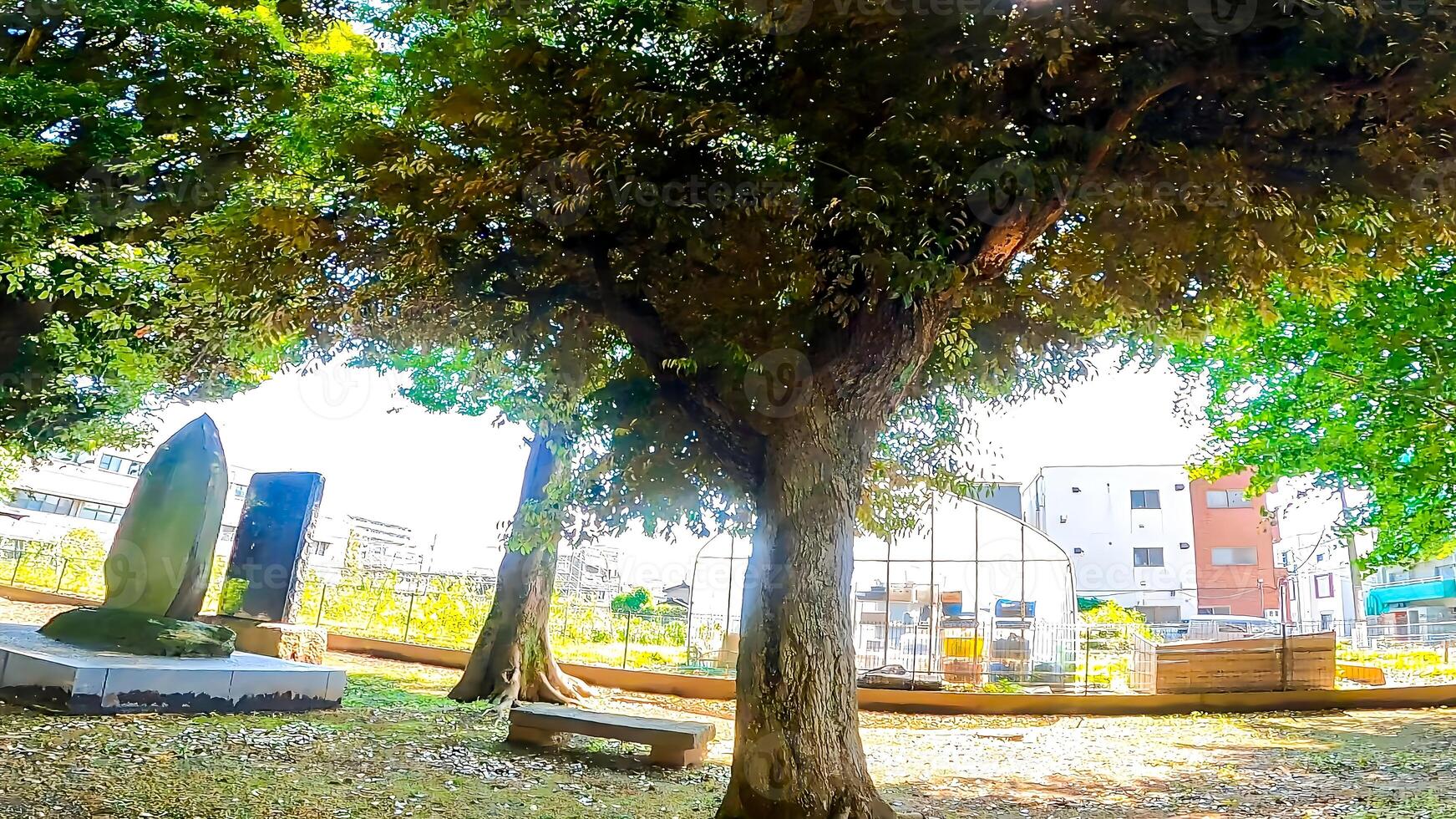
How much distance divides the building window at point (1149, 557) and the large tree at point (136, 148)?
33.4 m

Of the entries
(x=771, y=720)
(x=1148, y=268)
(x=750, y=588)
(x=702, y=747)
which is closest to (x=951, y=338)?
(x=1148, y=268)

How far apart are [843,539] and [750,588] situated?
0.72 meters

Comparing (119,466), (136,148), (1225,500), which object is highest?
(1225,500)

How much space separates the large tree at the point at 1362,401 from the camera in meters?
9.35

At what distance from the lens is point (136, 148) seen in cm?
712

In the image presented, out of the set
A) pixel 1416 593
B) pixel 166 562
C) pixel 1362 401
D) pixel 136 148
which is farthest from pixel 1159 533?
pixel 136 148

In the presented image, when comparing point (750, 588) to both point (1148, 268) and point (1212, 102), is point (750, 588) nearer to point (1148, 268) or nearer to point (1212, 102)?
point (1148, 268)

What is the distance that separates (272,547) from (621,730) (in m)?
6.85

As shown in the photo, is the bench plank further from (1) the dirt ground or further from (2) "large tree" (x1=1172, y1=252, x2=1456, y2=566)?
(2) "large tree" (x1=1172, y1=252, x2=1456, y2=566)

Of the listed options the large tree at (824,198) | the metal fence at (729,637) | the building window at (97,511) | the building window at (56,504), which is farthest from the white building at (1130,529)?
the building window at (56,504)

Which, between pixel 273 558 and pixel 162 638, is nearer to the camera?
pixel 162 638

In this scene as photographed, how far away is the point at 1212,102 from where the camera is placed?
214 inches

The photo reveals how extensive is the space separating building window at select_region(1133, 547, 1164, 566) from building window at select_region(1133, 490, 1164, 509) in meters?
1.68

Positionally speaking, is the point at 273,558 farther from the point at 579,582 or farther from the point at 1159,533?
the point at 1159,533
